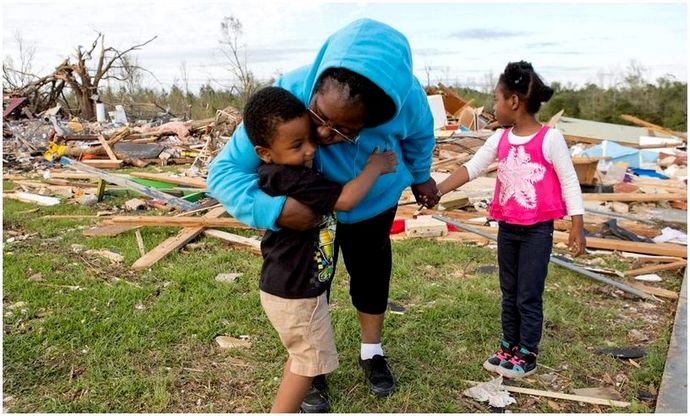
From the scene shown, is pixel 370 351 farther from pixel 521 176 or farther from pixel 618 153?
pixel 618 153

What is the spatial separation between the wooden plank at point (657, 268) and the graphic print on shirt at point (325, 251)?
4020mm

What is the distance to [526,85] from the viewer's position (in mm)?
3059

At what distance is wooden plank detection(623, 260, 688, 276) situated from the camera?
220 inches

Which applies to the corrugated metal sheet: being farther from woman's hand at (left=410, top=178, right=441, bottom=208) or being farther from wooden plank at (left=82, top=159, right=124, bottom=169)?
woman's hand at (left=410, top=178, right=441, bottom=208)

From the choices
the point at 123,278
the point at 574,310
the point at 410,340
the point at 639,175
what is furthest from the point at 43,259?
the point at 639,175

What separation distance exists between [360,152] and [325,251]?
462 mm

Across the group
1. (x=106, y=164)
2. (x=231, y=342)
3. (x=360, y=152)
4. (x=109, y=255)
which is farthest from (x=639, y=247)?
(x=106, y=164)

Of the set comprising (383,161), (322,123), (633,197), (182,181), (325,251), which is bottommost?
(633,197)

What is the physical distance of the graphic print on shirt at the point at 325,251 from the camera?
96.6 inches

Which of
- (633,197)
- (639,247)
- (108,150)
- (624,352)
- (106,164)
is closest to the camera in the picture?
(624,352)

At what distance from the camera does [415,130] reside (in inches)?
110

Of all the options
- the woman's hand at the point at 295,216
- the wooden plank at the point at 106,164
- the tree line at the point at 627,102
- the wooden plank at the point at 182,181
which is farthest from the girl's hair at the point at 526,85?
the tree line at the point at 627,102

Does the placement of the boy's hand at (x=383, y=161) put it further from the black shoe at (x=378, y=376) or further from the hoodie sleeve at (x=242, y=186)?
the black shoe at (x=378, y=376)

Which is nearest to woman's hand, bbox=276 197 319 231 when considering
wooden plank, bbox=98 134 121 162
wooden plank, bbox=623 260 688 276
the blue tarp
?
wooden plank, bbox=623 260 688 276
